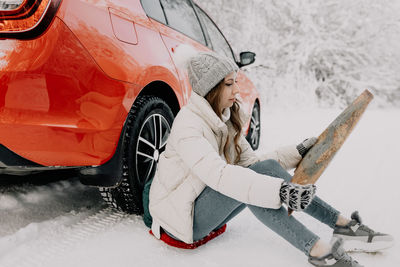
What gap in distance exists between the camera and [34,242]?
189 cm

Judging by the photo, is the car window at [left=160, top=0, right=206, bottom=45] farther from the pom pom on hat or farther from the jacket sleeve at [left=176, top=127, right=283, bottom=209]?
the jacket sleeve at [left=176, top=127, right=283, bottom=209]

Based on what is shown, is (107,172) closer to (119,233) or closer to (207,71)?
(119,233)

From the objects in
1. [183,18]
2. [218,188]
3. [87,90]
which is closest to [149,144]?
[87,90]

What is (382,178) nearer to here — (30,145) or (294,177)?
(294,177)

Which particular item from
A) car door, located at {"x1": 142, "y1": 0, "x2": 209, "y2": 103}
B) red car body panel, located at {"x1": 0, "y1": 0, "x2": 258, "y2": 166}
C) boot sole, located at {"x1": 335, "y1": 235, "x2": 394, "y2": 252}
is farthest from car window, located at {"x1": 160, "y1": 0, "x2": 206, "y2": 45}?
boot sole, located at {"x1": 335, "y1": 235, "x2": 394, "y2": 252}

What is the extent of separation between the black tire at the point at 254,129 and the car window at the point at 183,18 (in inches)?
67.3

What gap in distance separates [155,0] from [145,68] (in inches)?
30.3

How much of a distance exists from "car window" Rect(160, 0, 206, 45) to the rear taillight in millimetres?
1287

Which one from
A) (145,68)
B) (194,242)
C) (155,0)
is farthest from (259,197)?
(155,0)

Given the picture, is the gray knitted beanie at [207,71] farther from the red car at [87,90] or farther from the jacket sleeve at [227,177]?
the red car at [87,90]

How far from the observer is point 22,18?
5.13ft

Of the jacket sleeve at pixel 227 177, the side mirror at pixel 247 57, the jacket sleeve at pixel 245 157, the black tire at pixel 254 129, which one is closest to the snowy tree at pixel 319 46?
the black tire at pixel 254 129

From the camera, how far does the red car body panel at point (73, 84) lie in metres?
1.56

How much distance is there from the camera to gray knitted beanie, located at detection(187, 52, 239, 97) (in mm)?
1776
